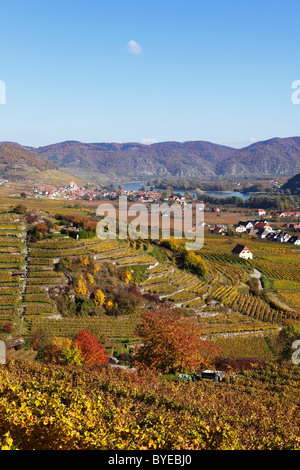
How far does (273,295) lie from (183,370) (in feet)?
91.4

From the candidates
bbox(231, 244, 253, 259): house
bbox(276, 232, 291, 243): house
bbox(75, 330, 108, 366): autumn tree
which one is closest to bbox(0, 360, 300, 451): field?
bbox(75, 330, 108, 366): autumn tree

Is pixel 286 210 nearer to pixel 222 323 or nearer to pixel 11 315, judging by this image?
pixel 222 323

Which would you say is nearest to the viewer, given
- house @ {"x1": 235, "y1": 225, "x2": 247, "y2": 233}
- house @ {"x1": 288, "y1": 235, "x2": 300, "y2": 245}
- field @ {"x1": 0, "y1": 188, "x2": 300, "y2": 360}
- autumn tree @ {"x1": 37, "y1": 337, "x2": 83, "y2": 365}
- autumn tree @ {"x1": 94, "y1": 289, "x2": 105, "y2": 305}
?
autumn tree @ {"x1": 37, "y1": 337, "x2": 83, "y2": 365}

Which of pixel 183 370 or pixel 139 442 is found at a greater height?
pixel 139 442

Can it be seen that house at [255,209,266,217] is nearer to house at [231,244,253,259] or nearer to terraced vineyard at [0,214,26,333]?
house at [231,244,253,259]

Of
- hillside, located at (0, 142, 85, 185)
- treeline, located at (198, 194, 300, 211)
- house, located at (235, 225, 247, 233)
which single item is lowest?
house, located at (235, 225, 247, 233)

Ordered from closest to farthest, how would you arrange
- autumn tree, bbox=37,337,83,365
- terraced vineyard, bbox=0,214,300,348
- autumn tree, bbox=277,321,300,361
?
autumn tree, bbox=37,337,83,365, autumn tree, bbox=277,321,300,361, terraced vineyard, bbox=0,214,300,348

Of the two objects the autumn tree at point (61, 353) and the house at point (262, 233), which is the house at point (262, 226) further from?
the autumn tree at point (61, 353)

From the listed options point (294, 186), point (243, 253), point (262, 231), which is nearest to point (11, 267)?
point (243, 253)

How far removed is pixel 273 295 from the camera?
133 feet

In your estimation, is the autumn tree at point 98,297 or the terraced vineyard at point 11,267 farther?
the autumn tree at point 98,297

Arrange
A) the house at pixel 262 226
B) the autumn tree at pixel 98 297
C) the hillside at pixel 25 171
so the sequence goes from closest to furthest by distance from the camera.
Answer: the autumn tree at pixel 98 297 < the house at pixel 262 226 < the hillside at pixel 25 171

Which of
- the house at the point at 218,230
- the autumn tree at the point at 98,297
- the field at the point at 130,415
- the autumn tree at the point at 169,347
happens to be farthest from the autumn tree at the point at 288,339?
the house at the point at 218,230

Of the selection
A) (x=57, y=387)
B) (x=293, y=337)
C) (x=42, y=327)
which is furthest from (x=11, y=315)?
(x=293, y=337)
